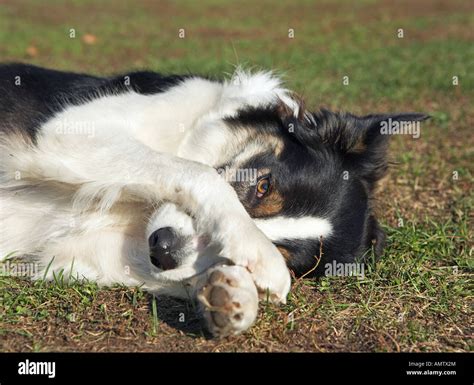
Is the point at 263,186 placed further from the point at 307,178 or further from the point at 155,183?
the point at 155,183

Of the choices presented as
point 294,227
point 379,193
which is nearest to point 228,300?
point 294,227

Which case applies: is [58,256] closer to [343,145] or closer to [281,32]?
[343,145]

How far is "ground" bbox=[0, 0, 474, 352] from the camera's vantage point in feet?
12.0

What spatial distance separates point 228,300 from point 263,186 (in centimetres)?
91

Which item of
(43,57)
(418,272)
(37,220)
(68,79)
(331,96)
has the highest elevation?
(43,57)

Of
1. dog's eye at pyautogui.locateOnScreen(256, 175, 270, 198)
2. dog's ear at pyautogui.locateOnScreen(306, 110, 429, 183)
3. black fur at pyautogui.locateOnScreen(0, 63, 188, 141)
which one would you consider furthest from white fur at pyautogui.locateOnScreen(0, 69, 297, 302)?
dog's ear at pyautogui.locateOnScreen(306, 110, 429, 183)

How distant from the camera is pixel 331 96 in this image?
32.4 ft

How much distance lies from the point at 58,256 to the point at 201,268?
46.6 inches

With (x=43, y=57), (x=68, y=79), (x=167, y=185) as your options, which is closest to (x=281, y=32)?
(x=43, y=57)

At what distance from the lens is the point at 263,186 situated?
392cm

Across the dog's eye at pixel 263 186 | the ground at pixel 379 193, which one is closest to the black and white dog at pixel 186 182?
the dog's eye at pixel 263 186

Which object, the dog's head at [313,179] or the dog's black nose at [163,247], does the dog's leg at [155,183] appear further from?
the dog's head at [313,179]

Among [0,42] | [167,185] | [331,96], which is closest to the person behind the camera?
[167,185]

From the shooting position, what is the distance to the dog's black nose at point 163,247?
3.60 meters
